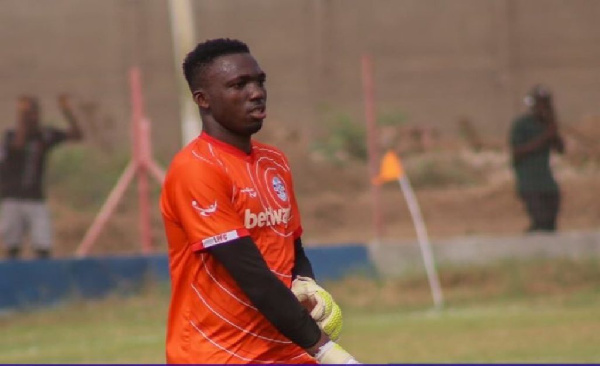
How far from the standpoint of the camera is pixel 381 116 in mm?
19766

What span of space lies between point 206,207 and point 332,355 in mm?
660

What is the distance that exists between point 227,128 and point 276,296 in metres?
0.64

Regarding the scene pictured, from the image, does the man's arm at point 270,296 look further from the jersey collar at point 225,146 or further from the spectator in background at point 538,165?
the spectator in background at point 538,165

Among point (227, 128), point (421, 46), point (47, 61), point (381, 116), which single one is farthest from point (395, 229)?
point (227, 128)

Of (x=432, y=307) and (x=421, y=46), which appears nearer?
(x=432, y=307)

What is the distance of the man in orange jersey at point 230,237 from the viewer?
16.0 feet

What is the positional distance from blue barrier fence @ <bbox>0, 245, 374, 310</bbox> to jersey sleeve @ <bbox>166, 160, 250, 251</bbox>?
1135 cm

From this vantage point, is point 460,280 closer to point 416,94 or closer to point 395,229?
point 395,229

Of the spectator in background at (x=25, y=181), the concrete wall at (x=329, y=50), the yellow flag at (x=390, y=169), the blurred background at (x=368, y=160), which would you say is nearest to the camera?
the blurred background at (x=368, y=160)

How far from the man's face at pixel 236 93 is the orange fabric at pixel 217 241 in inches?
4.0

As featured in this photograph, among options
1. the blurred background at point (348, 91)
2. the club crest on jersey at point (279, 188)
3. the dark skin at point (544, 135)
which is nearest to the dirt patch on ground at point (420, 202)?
the blurred background at point (348, 91)

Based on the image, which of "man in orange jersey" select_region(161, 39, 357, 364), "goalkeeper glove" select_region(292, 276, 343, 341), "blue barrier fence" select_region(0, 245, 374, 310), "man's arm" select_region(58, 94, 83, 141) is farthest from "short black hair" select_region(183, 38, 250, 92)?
"man's arm" select_region(58, 94, 83, 141)

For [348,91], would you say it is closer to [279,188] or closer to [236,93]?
[279,188]

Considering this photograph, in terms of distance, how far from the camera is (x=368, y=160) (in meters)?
18.4
